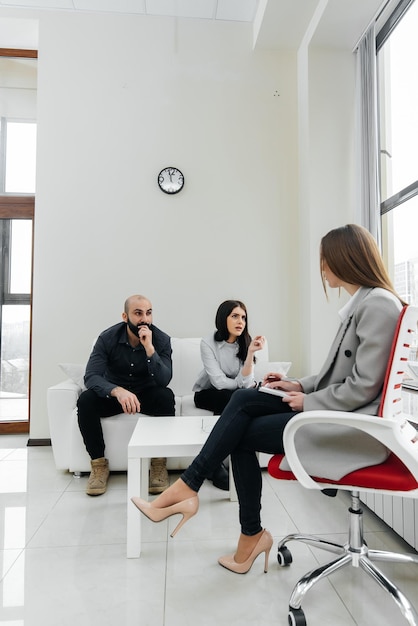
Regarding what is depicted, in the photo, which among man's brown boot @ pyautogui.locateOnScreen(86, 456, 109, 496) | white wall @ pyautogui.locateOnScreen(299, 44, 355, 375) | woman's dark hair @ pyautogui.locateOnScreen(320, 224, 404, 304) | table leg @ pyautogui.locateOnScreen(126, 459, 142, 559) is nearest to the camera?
woman's dark hair @ pyautogui.locateOnScreen(320, 224, 404, 304)

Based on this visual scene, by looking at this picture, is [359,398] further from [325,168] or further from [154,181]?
[154,181]

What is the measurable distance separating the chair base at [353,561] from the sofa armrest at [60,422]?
1.52m

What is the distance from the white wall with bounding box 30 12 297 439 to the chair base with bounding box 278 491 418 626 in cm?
204

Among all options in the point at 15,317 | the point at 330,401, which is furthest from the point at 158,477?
the point at 15,317

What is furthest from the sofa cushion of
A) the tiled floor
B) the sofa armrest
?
the tiled floor

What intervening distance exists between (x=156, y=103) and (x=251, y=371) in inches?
93.4

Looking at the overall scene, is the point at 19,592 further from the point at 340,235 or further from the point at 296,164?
the point at 296,164

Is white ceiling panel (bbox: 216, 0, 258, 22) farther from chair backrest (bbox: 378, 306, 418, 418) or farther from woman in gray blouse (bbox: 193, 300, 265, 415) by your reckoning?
chair backrest (bbox: 378, 306, 418, 418)

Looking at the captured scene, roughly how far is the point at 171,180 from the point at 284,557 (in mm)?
2801

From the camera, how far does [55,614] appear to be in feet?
4.40

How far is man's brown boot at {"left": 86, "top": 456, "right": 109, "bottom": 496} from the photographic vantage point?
232cm

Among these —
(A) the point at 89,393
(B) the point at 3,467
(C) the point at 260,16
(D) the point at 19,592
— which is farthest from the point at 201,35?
(D) the point at 19,592

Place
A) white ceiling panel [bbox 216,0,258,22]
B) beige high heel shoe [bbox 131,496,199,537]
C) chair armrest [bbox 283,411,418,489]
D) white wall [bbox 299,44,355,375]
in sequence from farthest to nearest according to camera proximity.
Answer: white ceiling panel [bbox 216,0,258,22], white wall [bbox 299,44,355,375], beige high heel shoe [bbox 131,496,199,537], chair armrest [bbox 283,411,418,489]

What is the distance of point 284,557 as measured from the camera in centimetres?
160
